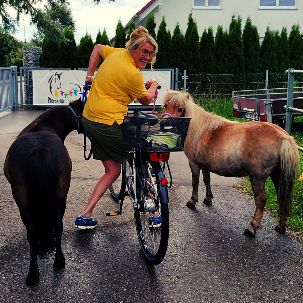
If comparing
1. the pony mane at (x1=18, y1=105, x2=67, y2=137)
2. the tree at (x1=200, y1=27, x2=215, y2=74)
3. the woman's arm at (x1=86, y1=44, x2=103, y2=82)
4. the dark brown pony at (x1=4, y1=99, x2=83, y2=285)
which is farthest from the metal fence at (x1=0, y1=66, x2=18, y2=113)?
the dark brown pony at (x1=4, y1=99, x2=83, y2=285)

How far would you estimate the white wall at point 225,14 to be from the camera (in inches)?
819

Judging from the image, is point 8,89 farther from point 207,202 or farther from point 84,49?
point 207,202

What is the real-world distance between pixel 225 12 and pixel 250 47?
6.13 meters

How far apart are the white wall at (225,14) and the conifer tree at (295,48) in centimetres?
444

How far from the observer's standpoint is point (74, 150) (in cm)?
792

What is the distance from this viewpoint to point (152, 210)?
318cm

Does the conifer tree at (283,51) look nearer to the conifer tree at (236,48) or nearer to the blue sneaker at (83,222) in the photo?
the conifer tree at (236,48)

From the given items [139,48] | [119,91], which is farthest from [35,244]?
[139,48]

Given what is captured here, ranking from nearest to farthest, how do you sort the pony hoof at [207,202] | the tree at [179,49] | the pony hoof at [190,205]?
the pony hoof at [190,205], the pony hoof at [207,202], the tree at [179,49]

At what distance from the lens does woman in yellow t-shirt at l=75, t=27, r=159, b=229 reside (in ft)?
10.7

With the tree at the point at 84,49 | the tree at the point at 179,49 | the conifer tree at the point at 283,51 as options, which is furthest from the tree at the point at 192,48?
the tree at the point at 84,49

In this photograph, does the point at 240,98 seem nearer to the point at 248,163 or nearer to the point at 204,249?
the point at 248,163

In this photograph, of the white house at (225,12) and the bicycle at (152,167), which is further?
the white house at (225,12)

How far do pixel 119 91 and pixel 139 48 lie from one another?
1.35 ft
